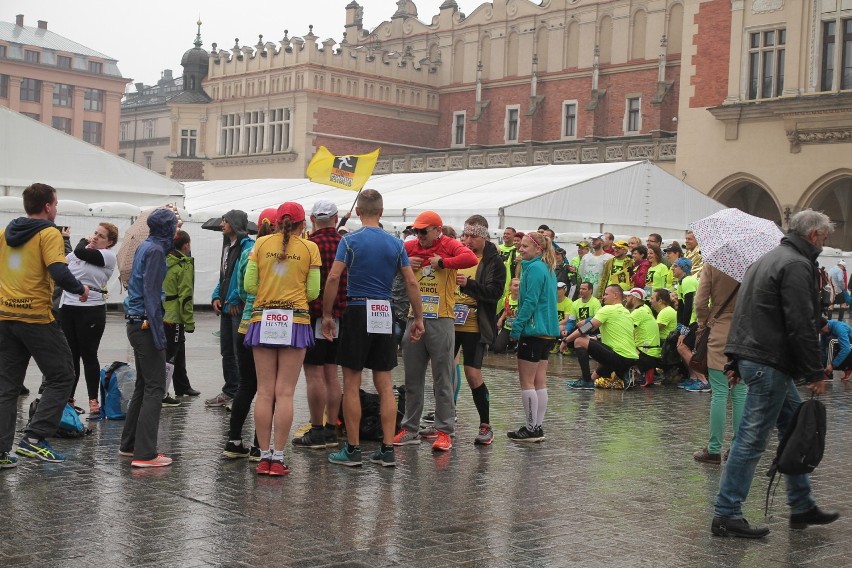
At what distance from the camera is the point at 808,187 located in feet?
116

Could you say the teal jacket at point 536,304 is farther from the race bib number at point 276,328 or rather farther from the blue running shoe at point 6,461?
the blue running shoe at point 6,461

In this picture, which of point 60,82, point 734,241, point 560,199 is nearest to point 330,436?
point 734,241

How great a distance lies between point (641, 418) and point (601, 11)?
40.9 meters

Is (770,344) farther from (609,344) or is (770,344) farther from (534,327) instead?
(609,344)

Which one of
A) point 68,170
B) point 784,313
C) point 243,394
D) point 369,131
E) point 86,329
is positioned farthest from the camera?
point 369,131

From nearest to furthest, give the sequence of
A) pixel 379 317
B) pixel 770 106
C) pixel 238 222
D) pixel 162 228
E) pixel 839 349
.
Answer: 1. pixel 162 228
2. pixel 379 317
3. pixel 238 222
4. pixel 839 349
5. pixel 770 106

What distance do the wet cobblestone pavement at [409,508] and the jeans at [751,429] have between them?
25cm

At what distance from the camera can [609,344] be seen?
13.5m

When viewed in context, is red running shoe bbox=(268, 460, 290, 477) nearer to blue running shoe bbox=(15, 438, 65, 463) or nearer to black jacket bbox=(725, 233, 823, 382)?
blue running shoe bbox=(15, 438, 65, 463)

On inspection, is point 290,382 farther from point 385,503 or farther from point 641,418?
point 641,418

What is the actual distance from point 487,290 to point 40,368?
3.40m

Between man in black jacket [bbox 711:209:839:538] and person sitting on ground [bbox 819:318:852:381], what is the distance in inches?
368

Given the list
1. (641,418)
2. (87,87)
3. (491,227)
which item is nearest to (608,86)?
(491,227)

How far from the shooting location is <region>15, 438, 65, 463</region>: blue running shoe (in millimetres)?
7680
